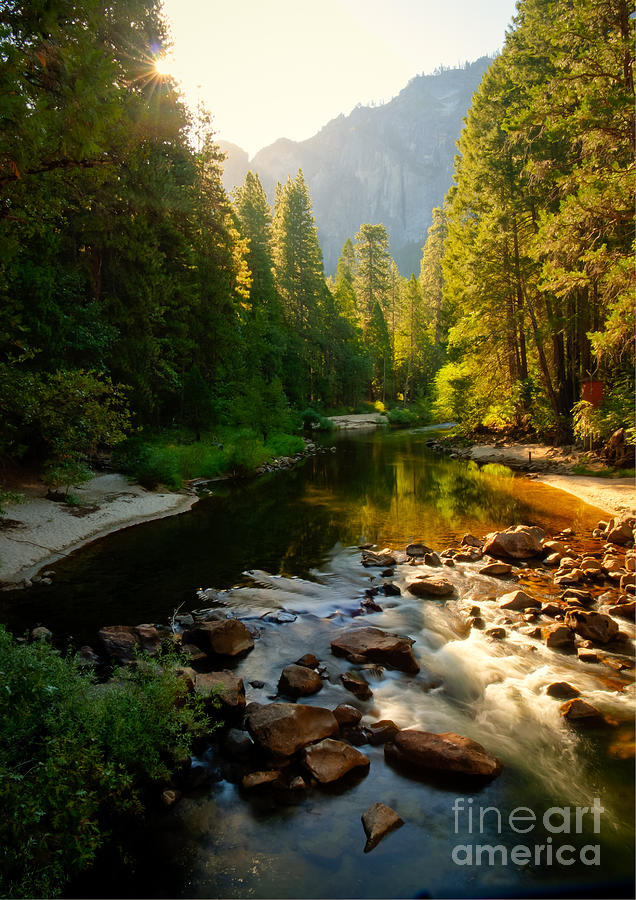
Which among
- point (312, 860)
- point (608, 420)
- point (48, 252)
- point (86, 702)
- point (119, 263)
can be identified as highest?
point (119, 263)

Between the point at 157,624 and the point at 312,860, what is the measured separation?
15.8 feet

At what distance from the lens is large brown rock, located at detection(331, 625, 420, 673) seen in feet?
21.4

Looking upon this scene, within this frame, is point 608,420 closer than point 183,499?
Yes

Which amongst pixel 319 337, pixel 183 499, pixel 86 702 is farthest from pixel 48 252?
pixel 319 337

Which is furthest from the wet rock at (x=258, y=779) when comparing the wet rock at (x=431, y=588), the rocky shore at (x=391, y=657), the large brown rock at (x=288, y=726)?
the wet rock at (x=431, y=588)

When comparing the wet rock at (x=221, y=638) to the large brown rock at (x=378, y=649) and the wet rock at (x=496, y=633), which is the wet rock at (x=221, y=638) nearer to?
the large brown rock at (x=378, y=649)

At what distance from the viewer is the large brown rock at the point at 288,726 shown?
185 inches

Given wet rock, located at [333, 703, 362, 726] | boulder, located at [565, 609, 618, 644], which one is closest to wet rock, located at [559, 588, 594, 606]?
boulder, located at [565, 609, 618, 644]

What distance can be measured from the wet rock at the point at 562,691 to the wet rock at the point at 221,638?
3.96 meters

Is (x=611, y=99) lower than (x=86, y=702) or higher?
higher

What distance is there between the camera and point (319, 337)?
172 feet

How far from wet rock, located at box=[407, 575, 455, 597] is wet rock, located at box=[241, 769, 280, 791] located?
193 inches

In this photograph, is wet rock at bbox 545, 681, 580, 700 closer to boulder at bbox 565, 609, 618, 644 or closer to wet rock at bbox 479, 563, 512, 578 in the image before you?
boulder at bbox 565, 609, 618, 644

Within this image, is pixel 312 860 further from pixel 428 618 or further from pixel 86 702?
pixel 428 618
